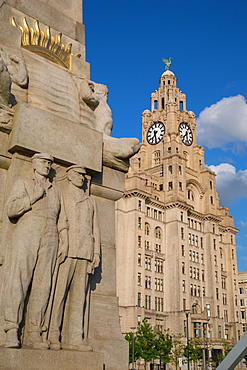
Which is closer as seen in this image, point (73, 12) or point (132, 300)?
point (73, 12)

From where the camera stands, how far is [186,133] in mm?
99062

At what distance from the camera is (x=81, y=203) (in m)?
6.65

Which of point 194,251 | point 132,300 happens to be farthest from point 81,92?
point 194,251

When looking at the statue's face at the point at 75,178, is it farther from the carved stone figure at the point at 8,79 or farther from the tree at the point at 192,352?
the tree at the point at 192,352

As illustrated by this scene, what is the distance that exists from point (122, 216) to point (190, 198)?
20.9 m

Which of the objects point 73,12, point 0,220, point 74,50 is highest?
point 73,12

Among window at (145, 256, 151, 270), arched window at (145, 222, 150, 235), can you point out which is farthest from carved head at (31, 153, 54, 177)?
arched window at (145, 222, 150, 235)

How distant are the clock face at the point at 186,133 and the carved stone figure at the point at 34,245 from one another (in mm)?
92500

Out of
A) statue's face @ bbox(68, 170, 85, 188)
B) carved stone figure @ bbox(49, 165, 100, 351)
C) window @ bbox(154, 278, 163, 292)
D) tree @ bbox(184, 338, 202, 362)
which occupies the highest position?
window @ bbox(154, 278, 163, 292)

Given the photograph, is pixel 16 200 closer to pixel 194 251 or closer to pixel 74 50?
pixel 74 50

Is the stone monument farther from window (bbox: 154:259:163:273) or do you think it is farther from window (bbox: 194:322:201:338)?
window (bbox: 194:322:201:338)

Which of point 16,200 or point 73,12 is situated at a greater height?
point 73,12

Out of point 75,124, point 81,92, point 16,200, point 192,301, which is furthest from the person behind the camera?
point 192,301

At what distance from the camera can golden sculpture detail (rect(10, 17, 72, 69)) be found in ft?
27.0
